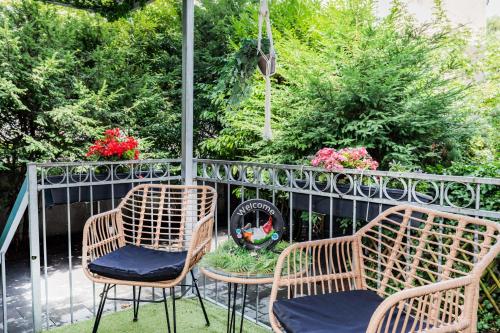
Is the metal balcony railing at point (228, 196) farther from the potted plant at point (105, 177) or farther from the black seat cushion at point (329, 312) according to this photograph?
the black seat cushion at point (329, 312)

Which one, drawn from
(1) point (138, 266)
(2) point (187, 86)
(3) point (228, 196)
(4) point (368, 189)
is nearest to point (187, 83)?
(2) point (187, 86)

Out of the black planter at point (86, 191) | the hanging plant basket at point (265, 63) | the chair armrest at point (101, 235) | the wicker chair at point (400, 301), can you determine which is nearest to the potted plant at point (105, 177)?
the black planter at point (86, 191)

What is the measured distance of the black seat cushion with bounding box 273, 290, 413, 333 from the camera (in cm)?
139

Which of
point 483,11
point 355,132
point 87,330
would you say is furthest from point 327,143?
point 483,11

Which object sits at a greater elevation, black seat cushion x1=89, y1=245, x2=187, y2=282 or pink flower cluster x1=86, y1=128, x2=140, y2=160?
pink flower cluster x1=86, y1=128, x2=140, y2=160

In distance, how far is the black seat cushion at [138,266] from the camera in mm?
1977

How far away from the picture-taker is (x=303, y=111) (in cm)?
440

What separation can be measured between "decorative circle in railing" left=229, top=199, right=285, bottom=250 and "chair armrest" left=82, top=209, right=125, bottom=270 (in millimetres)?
735

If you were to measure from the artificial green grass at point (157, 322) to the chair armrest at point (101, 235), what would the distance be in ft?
1.59

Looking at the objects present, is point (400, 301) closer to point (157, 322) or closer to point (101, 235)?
point (101, 235)

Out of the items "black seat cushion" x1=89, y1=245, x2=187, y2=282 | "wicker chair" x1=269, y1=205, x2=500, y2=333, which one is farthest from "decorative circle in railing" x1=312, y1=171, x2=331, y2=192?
"black seat cushion" x1=89, y1=245, x2=187, y2=282

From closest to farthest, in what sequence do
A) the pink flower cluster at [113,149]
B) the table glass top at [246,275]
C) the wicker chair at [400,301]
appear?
1. the wicker chair at [400,301]
2. the table glass top at [246,275]
3. the pink flower cluster at [113,149]

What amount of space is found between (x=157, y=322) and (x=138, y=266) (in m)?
0.77

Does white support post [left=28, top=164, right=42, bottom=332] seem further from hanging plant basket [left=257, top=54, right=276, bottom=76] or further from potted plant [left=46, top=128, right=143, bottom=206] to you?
hanging plant basket [left=257, top=54, right=276, bottom=76]
